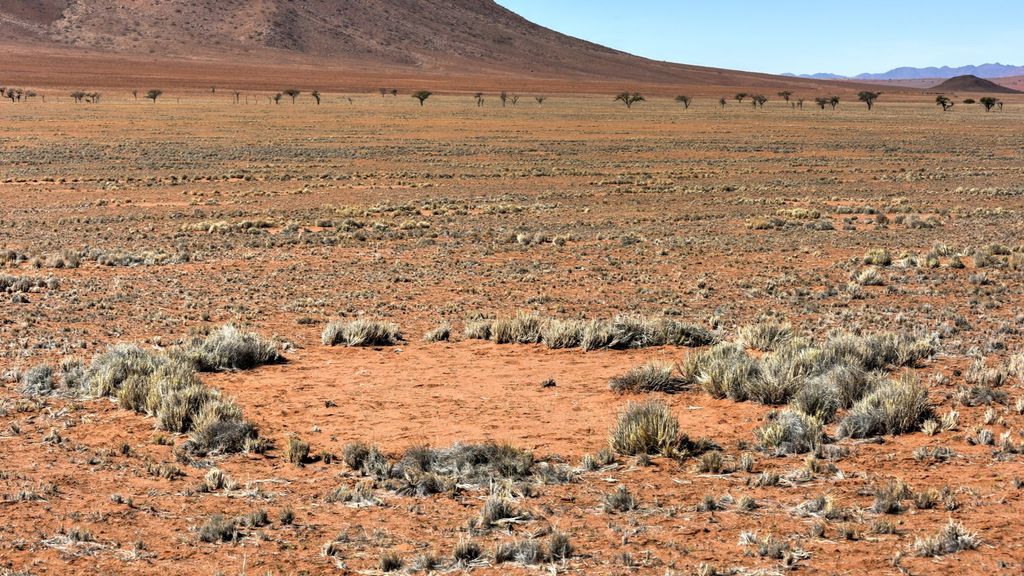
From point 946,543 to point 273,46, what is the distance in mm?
170908

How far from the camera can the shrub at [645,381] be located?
34.4 feet

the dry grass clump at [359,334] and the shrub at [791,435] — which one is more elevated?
the shrub at [791,435]

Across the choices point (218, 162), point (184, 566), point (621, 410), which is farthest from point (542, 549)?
point (218, 162)

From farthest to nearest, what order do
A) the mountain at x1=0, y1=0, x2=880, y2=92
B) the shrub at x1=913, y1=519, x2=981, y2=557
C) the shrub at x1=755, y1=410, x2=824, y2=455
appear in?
the mountain at x1=0, y1=0, x2=880, y2=92, the shrub at x1=755, y1=410, x2=824, y2=455, the shrub at x1=913, y1=519, x2=981, y2=557

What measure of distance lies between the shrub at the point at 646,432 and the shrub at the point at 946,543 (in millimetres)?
2392

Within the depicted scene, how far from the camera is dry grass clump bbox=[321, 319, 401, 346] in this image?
1327 centimetres

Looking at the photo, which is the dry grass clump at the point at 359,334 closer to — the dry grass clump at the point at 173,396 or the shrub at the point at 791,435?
the dry grass clump at the point at 173,396

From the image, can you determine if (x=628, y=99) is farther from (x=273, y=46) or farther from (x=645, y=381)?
(x=645, y=381)

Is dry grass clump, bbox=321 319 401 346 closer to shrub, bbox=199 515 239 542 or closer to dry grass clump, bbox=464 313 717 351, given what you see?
dry grass clump, bbox=464 313 717 351

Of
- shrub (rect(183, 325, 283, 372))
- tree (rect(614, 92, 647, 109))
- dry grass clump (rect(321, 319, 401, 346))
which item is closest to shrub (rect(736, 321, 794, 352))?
dry grass clump (rect(321, 319, 401, 346))

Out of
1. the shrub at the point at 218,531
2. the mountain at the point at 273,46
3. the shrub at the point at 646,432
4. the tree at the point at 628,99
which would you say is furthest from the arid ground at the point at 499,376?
the mountain at the point at 273,46

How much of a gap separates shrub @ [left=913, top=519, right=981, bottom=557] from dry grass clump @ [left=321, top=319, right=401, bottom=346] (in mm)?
8449

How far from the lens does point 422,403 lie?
10.2 meters

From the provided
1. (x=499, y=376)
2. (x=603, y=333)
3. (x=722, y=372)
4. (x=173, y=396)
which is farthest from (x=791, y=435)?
(x=173, y=396)
